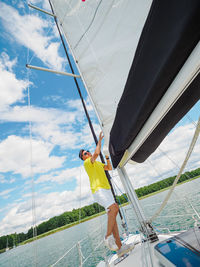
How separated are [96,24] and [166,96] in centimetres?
132

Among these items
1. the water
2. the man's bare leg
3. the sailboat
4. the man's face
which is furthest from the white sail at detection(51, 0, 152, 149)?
the water

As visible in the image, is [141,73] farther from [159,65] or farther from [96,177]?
[96,177]

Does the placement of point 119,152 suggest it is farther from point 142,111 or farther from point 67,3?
point 67,3

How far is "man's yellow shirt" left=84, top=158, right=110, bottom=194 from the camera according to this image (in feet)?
4.84

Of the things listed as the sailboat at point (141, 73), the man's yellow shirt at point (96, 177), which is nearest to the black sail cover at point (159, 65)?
the sailboat at point (141, 73)

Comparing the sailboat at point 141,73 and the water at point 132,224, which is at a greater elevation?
the sailboat at point 141,73

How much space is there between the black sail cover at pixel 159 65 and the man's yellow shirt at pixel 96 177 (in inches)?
20.8

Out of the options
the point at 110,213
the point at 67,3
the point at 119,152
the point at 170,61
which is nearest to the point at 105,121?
the point at 119,152

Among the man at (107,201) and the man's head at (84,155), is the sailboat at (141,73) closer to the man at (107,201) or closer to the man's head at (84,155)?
the man at (107,201)

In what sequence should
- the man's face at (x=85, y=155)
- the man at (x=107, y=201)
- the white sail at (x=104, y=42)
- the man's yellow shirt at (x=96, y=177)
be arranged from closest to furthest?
the white sail at (x=104, y=42)
the man at (x=107, y=201)
the man's yellow shirt at (x=96, y=177)
the man's face at (x=85, y=155)

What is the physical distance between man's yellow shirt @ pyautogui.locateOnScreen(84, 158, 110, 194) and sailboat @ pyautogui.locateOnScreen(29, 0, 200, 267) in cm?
20

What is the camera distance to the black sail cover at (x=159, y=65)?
1.75 feet

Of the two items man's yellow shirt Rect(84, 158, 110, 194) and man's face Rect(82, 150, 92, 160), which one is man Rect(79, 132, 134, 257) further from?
man's face Rect(82, 150, 92, 160)

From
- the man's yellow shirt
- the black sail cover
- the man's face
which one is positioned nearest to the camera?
the black sail cover
